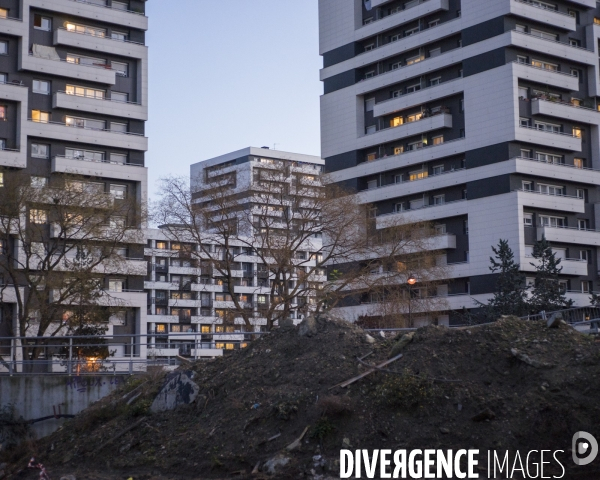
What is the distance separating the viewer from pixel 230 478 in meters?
20.2

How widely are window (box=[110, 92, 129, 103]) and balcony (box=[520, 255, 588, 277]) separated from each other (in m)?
37.6

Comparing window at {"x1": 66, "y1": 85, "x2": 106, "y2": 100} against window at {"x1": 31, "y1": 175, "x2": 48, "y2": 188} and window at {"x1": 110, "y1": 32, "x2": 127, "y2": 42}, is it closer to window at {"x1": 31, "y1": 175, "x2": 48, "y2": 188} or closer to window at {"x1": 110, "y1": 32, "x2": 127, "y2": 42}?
window at {"x1": 110, "y1": 32, "x2": 127, "y2": 42}

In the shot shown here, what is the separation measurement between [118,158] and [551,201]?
38.0 m

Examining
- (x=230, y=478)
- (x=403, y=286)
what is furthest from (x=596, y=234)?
(x=230, y=478)

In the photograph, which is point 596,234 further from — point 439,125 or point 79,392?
point 79,392

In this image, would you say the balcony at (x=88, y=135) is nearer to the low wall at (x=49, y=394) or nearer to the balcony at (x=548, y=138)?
the balcony at (x=548, y=138)

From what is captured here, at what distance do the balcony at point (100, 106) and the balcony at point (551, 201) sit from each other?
34008 mm

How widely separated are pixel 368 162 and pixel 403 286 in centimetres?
2385

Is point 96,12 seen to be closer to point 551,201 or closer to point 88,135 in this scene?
point 88,135

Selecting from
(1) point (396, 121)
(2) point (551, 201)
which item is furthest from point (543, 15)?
(2) point (551, 201)

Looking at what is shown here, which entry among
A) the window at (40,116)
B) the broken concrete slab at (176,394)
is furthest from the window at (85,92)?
the broken concrete slab at (176,394)

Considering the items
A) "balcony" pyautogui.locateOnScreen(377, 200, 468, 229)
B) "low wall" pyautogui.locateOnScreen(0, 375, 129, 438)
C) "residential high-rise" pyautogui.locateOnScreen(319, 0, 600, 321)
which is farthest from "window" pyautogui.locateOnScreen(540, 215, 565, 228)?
"low wall" pyautogui.locateOnScreen(0, 375, 129, 438)

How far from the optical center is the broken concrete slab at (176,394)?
2400cm

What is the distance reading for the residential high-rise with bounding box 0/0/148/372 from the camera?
7175 centimetres
